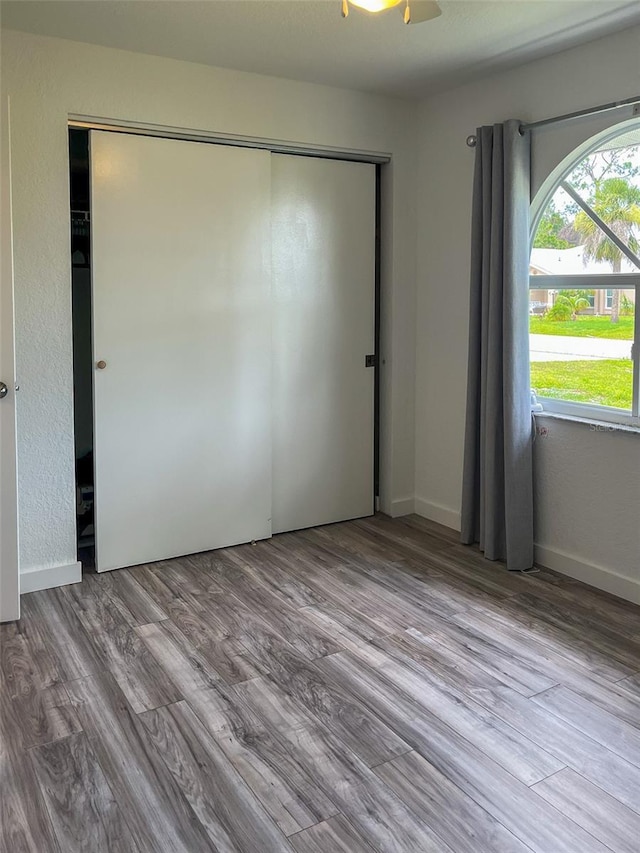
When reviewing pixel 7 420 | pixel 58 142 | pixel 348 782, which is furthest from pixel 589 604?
pixel 58 142

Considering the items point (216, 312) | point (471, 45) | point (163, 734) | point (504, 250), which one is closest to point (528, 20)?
point (471, 45)

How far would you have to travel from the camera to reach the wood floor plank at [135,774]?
188 centimetres

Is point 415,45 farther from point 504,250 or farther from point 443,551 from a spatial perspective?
point 443,551

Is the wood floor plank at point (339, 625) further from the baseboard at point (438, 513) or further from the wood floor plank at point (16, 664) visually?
the baseboard at point (438, 513)

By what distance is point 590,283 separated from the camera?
3.48 m

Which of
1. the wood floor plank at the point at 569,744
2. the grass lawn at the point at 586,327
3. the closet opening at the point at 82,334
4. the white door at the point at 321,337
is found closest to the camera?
the wood floor plank at the point at 569,744

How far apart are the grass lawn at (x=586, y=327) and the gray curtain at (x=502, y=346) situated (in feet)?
0.66

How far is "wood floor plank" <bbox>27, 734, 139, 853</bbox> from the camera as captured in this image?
1.86 m

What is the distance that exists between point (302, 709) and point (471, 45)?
9.46 ft

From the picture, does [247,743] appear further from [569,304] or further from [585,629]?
[569,304]

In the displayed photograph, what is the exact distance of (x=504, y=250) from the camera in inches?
140

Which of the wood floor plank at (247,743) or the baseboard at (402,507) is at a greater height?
the baseboard at (402,507)

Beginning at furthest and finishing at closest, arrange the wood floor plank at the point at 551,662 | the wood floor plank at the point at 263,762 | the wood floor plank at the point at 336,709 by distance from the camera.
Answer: the wood floor plank at the point at 551,662 → the wood floor plank at the point at 336,709 → the wood floor plank at the point at 263,762

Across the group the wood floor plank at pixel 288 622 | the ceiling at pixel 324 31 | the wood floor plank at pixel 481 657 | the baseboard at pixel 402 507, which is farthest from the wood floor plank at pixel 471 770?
the ceiling at pixel 324 31
